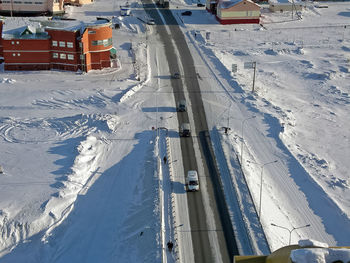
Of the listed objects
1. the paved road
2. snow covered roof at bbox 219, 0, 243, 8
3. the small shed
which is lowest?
the paved road

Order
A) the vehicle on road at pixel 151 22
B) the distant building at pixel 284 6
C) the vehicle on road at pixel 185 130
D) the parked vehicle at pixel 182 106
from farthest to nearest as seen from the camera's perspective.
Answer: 1. the distant building at pixel 284 6
2. the vehicle on road at pixel 151 22
3. the parked vehicle at pixel 182 106
4. the vehicle on road at pixel 185 130

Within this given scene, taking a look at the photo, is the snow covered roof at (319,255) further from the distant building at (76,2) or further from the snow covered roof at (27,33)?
the distant building at (76,2)

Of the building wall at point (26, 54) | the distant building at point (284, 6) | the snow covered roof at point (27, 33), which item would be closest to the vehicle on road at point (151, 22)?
the distant building at point (284, 6)

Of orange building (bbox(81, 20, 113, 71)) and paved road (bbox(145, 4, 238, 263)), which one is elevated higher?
orange building (bbox(81, 20, 113, 71))

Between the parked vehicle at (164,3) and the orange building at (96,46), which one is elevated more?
the parked vehicle at (164,3)

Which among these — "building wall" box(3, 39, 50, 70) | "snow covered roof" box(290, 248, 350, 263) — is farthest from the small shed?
"snow covered roof" box(290, 248, 350, 263)

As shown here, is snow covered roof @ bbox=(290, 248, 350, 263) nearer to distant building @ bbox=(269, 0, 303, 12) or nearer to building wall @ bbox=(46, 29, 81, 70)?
building wall @ bbox=(46, 29, 81, 70)

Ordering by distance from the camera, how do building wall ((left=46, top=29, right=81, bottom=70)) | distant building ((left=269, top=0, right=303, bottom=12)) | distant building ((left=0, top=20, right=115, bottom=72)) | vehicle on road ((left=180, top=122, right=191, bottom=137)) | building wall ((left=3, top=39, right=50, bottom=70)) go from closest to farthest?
vehicle on road ((left=180, top=122, right=191, bottom=137)) → building wall ((left=46, top=29, right=81, bottom=70)) → distant building ((left=0, top=20, right=115, bottom=72)) → building wall ((left=3, top=39, right=50, bottom=70)) → distant building ((left=269, top=0, right=303, bottom=12))
